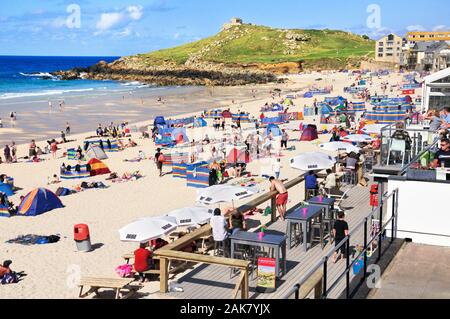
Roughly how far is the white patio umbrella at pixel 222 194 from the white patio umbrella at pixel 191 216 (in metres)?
0.34

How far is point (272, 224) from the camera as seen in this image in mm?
12172

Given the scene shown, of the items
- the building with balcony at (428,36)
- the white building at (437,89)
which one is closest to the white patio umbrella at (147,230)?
the white building at (437,89)

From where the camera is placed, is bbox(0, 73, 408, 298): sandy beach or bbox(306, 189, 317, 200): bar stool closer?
bbox(0, 73, 408, 298): sandy beach

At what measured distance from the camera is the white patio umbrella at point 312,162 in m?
14.3

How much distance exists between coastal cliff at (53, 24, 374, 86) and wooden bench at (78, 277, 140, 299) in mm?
85390

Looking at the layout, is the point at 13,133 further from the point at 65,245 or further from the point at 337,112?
the point at 65,245

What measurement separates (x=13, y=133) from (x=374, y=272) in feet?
108

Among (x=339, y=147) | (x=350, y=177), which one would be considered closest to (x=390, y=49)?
(x=339, y=147)

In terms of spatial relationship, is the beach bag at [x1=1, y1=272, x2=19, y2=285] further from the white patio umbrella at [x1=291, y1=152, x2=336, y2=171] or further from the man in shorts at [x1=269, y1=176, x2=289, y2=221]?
the white patio umbrella at [x1=291, y1=152, x2=336, y2=171]

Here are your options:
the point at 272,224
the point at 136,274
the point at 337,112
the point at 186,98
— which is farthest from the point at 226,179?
the point at 186,98

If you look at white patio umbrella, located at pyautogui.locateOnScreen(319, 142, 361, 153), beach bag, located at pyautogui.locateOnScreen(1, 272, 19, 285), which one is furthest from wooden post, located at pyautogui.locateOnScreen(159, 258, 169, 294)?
white patio umbrella, located at pyautogui.locateOnScreen(319, 142, 361, 153)

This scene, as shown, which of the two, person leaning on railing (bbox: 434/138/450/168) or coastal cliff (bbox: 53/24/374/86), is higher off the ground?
coastal cliff (bbox: 53/24/374/86)

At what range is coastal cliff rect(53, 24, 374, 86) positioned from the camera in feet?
366

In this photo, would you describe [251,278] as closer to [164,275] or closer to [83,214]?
[164,275]
